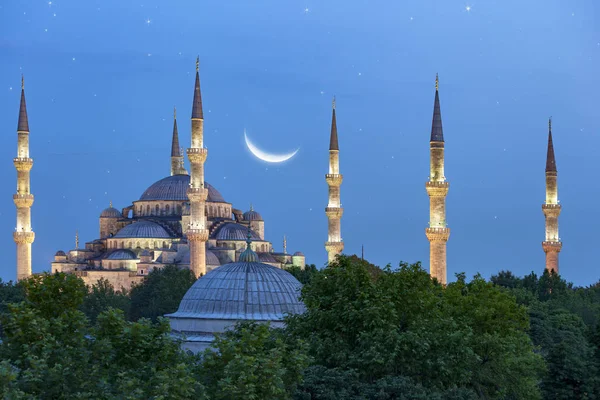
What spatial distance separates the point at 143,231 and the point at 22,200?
40.8 feet

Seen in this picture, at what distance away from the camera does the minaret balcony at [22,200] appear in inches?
2763

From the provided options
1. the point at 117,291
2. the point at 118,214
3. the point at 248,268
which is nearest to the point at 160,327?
the point at 248,268

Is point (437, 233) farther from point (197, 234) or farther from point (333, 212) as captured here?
point (197, 234)

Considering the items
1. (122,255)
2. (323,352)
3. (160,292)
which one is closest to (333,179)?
(160,292)

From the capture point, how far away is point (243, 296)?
122 ft

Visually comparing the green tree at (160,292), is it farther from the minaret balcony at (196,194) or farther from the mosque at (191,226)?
the minaret balcony at (196,194)

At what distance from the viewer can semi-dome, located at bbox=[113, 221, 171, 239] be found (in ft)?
265

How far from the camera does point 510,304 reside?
122 feet

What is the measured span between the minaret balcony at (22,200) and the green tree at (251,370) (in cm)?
4979

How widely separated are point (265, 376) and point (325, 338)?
699 cm

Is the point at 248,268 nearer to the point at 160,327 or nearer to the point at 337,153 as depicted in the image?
the point at 160,327

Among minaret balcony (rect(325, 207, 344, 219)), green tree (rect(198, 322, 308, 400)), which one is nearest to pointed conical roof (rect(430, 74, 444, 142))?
minaret balcony (rect(325, 207, 344, 219))

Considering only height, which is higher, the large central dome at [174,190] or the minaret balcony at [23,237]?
the large central dome at [174,190]

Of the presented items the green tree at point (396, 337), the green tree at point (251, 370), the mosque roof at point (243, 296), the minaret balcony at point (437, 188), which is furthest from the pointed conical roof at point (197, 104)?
the green tree at point (251, 370)
